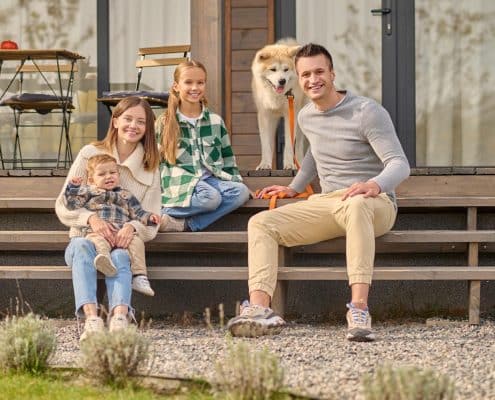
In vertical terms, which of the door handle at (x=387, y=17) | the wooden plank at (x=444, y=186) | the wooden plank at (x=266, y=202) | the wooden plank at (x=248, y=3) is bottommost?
the wooden plank at (x=266, y=202)

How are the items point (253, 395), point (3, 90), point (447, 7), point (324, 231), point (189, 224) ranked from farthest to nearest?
point (3, 90), point (447, 7), point (189, 224), point (324, 231), point (253, 395)

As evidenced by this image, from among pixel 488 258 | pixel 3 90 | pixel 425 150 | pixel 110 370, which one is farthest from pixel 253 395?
pixel 3 90

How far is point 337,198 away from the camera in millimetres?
4699

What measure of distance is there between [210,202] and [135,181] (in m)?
0.43

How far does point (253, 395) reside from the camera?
3.00 m

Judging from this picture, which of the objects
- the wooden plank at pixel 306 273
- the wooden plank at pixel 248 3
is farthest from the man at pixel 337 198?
the wooden plank at pixel 248 3

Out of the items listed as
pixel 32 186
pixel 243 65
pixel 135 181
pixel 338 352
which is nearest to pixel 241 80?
pixel 243 65

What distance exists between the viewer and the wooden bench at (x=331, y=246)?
4.85m

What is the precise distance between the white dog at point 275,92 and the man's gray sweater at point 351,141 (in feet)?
4.80

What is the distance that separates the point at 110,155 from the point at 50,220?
920mm

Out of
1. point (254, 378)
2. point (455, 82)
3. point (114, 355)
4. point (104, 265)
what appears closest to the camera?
point (254, 378)

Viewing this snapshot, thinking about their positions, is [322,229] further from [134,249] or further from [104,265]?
→ [104,265]

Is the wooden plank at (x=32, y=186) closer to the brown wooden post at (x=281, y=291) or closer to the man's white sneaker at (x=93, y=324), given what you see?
the brown wooden post at (x=281, y=291)

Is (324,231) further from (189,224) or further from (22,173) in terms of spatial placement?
(22,173)
